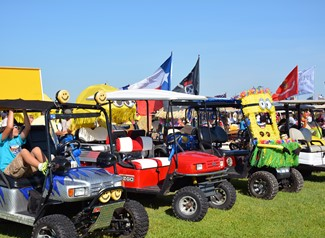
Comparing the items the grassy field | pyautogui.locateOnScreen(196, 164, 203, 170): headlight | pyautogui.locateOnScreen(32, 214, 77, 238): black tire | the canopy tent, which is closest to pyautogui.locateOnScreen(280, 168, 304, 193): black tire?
the grassy field

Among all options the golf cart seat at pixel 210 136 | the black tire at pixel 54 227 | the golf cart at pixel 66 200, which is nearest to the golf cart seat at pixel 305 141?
the golf cart seat at pixel 210 136

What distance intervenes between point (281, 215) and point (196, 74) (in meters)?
10.1

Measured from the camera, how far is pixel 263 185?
27.5 ft

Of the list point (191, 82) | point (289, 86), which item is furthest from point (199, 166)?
point (289, 86)

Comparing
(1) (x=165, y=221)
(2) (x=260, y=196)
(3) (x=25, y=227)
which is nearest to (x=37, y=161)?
(3) (x=25, y=227)

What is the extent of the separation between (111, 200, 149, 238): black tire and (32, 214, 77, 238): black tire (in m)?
0.79

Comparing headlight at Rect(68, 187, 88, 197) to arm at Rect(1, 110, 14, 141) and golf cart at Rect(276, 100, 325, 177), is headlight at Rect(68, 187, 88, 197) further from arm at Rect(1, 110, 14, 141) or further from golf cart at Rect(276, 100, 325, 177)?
golf cart at Rect(276, 100, 325, 177)

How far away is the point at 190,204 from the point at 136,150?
5.59ft

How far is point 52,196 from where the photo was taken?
481 centimetres

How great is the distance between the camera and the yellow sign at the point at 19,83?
30.9 ft

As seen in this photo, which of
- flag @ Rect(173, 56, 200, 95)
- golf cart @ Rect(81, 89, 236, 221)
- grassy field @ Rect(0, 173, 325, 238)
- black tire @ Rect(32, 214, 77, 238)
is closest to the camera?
black tire @ Rect(32, 214, 77, 238)

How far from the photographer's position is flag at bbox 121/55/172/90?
13.7 m

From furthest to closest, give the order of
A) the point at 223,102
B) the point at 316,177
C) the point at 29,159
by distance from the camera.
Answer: the point at 316,177
the point at 223,102
the point at 29,159

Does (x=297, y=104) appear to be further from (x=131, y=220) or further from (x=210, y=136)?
(x=131, y=220)
